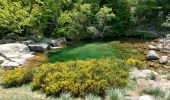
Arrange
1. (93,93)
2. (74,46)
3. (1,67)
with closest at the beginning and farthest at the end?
(93,93), (1,67), (74,46)

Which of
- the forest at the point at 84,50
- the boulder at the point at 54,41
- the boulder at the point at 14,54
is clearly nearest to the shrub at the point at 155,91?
the forest at the point at 84,50

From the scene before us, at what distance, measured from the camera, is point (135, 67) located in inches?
832

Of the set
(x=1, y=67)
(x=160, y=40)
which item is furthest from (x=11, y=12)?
(x=160, y=40)

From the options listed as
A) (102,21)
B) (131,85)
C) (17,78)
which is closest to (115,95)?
(131,85)

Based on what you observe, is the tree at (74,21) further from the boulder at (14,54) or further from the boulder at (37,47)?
the boulder at (14,54)

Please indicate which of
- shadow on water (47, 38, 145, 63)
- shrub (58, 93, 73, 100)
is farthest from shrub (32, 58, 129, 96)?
shadow on water (47, 38, 145, 63)

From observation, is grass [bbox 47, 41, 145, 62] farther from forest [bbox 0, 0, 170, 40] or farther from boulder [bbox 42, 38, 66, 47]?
forest [bbox 0, 0, 170, 40]

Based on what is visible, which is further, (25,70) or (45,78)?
(25,70)

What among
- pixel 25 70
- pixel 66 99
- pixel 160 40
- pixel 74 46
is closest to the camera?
pixel 66 99

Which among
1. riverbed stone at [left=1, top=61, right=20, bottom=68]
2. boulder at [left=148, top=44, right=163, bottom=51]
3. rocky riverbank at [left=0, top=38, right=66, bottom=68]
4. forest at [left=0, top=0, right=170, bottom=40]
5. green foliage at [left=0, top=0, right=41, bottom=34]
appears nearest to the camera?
riverbed stone at [left=1, top=61, right=20, bottom=68]

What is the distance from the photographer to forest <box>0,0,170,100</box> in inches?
604

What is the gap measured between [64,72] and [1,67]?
10951 mm

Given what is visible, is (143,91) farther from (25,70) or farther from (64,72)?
(25,70)

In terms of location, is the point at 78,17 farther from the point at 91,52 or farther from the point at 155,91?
the point at 155,91
